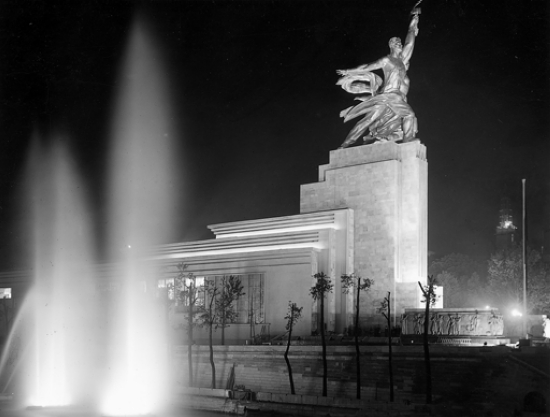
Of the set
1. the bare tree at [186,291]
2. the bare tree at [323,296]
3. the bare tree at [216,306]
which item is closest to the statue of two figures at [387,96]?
the bare tree at [323,296]

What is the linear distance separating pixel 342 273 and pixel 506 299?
2268 centimetres

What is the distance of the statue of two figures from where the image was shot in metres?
50.0

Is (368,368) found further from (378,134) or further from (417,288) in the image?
(378,134)

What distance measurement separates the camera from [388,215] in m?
48.0

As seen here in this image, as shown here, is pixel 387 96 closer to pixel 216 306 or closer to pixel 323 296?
pixel 323 296

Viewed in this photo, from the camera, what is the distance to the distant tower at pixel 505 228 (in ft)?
303

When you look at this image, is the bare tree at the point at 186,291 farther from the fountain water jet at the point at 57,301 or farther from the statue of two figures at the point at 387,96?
the statue of two figures at the point at 387,96

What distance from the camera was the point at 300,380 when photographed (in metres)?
39.6

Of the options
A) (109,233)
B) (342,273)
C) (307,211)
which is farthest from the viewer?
(109,233)

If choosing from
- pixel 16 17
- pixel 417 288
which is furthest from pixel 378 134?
pixel 16 17

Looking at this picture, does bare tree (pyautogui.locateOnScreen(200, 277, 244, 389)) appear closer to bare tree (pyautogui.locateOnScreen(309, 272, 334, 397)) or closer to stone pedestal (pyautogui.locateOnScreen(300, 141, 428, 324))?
bare tree (pyautogui.locateOnScreen(309, 272, 334, 397))

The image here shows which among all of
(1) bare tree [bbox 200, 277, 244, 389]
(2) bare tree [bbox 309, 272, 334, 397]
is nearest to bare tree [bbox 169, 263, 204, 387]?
(1) bare tree [bbox 200, 277, 244, 389]

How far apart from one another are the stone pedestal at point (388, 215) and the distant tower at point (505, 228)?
147 feet

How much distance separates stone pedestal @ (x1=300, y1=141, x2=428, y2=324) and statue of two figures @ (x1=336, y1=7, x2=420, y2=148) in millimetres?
1550
